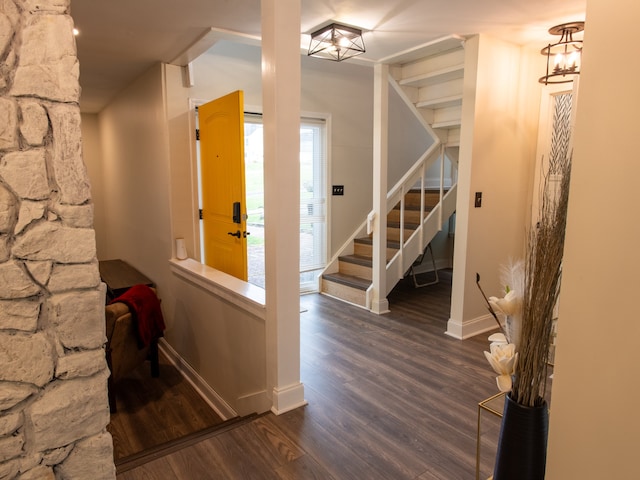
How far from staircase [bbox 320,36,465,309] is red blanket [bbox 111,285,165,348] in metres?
2.05

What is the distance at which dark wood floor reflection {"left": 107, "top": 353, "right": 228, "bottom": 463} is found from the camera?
2.84 metres

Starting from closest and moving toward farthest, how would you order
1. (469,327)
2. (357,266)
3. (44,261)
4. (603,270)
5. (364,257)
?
1. (603,270)
2. (44,261)
3. (469,327)
4. (357,266)
5. (364,257)

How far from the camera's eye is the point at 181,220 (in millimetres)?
3859

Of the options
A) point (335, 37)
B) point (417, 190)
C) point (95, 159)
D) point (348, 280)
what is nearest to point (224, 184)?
point (335, 37)

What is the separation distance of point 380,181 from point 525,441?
3.12 m

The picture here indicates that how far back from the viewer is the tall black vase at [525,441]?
3.92ft

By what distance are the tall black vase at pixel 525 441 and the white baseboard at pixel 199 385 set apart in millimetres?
2176

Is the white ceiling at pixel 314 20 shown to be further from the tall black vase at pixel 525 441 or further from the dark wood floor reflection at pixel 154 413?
the dark wood floor reflection at pixel 154 413

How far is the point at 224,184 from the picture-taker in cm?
342

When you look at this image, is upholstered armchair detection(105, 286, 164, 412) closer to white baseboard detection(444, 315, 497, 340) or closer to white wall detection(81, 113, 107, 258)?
white baseboard detection(444, 315, 497, 340)

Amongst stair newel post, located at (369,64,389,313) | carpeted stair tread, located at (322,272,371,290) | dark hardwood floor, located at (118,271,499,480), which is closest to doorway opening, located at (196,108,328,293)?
carpeted stair tread, located at (322,272,371,290)

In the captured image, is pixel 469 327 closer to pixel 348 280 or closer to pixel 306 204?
pixel 348 280

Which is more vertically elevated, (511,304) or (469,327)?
(511,304)

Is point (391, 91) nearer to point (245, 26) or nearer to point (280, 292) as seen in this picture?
point (245, 26)
